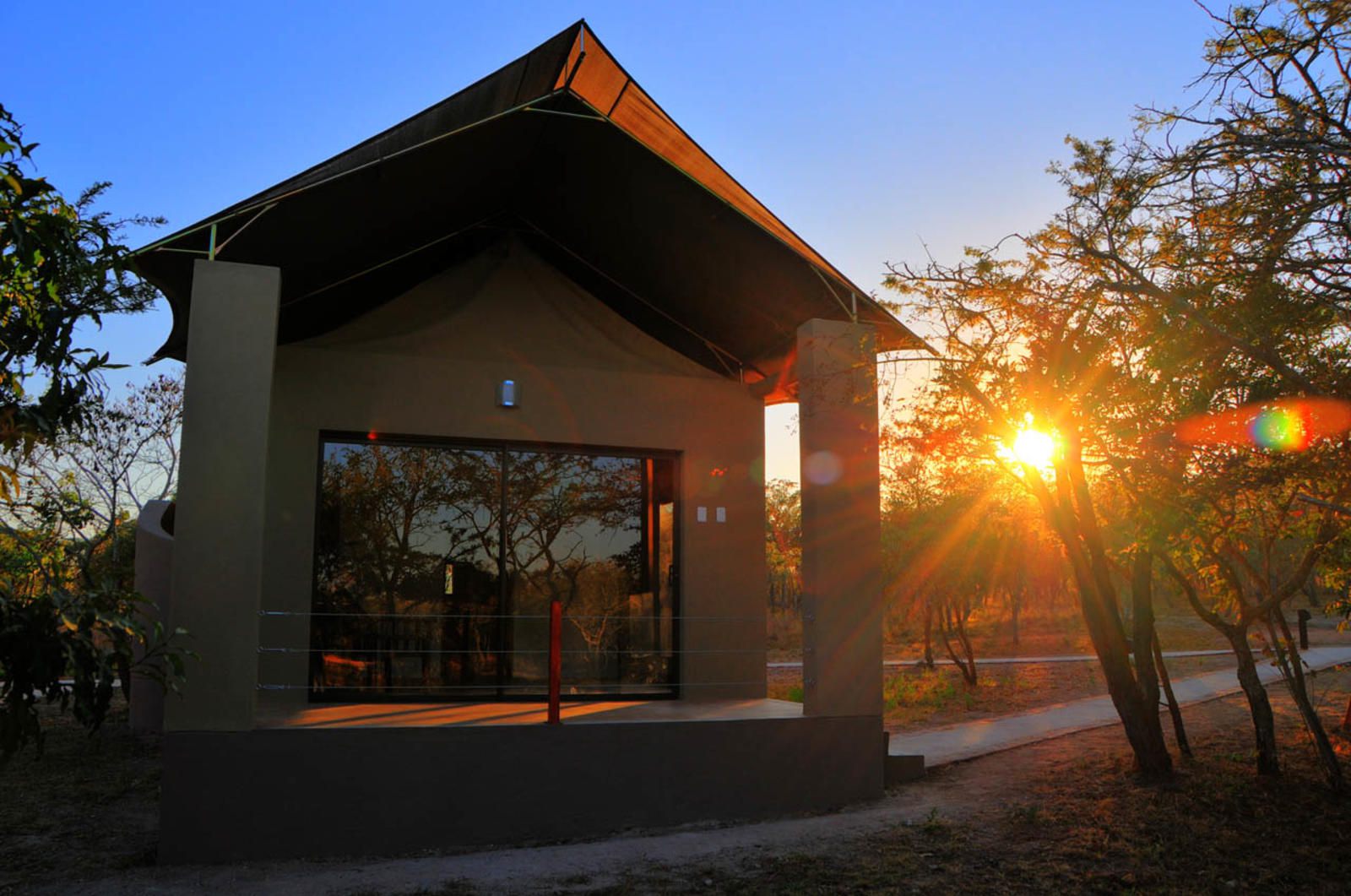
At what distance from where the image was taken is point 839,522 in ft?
26.1

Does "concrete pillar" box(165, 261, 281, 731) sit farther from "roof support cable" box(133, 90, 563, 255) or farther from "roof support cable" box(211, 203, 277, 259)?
"roof support cable" box(133, 90, 563, 255)

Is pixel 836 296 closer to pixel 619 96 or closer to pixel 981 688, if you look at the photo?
pixel 619 96

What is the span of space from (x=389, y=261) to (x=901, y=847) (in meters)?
5.61

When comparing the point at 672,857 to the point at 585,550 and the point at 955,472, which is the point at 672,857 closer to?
the point at 585,550

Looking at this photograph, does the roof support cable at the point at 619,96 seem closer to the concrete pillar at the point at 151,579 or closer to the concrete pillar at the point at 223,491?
the concrete pillar at the point at 223,491

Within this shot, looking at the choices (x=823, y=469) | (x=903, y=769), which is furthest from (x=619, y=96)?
(x=903, y=769)

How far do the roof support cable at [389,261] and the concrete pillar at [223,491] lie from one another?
1344mm

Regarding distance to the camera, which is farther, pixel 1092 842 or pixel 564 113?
pixel 564 113

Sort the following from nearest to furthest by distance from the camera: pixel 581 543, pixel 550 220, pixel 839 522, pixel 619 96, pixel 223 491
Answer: pixel 223 491 → pixel 619 96 → pixel 839 522 → pixel 550 220 → pixel 581 543

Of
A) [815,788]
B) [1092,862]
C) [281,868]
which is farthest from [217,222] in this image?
[1092,862]

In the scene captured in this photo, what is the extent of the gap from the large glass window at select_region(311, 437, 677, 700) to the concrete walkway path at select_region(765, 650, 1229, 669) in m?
10.8

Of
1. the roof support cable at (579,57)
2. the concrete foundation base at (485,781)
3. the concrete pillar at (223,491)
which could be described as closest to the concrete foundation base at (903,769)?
→ the concrete foundation base at (485,781)

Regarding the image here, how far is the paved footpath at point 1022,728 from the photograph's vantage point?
1009cm

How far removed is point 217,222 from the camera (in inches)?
255
